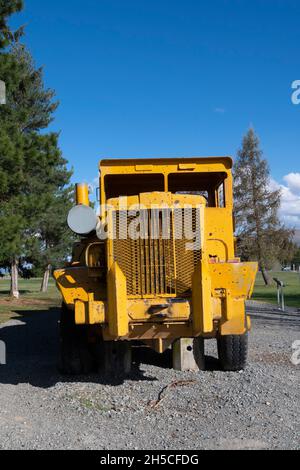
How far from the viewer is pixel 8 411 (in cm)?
509

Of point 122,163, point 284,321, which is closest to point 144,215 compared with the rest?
point 122,163

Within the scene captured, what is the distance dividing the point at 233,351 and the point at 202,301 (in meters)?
1.57

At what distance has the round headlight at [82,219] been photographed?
5.54 meters

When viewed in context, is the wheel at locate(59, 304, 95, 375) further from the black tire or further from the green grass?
the green grass

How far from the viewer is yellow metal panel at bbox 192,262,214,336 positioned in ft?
17.0

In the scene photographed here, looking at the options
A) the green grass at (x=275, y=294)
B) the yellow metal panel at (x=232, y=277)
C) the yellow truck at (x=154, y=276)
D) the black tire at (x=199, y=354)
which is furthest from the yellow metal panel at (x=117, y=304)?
the green grass at (x=275, y=294)

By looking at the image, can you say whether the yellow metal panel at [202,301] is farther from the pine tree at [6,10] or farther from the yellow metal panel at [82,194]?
the pine tree at [6,10]

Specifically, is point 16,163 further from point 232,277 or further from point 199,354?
point 232,277

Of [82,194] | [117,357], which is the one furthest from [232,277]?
[82,194]

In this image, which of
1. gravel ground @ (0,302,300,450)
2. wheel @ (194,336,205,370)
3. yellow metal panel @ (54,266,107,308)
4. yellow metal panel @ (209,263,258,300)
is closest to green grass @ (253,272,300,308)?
wheel @ (194,336,205,370)

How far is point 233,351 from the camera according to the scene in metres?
6.38

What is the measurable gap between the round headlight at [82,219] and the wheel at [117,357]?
167cm

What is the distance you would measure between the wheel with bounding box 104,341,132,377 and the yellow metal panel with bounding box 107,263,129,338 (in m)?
1.13
